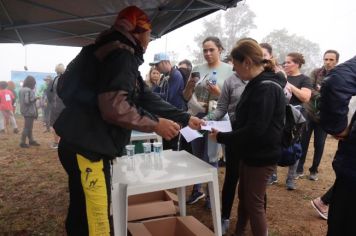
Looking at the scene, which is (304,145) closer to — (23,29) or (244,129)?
(244,129)

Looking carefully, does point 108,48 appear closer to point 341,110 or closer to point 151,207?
point 341,110

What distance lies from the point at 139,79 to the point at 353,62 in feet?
3.85

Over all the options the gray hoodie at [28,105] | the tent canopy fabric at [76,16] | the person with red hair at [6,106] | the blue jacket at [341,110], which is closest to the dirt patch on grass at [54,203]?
the blue jacket at [341,110]

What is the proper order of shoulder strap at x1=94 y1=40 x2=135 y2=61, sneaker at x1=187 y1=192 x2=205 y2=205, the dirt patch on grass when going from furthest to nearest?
sneaker at x1=187 y1=192 x2=205 y2=205 → the dirt patch on grass → shoulder strap at x1=94 y1=40 x2=135 y2=61

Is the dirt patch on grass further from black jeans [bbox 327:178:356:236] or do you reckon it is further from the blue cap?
the blue cap

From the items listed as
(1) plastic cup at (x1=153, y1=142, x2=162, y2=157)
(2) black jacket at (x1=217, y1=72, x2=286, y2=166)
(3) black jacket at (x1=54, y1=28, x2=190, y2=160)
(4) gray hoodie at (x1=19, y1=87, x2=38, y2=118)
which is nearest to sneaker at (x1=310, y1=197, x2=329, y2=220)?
(2) black jacket at (x1=217, y1=72, x2=286, y2=166)

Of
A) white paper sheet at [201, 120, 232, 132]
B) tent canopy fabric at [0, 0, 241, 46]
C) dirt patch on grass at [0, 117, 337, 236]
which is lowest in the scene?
dirt patch on grass at [0, 117, 337, 236]

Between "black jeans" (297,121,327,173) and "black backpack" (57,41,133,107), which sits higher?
"black backpack" (57,41,133,107)

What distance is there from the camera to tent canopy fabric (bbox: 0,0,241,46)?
346cm

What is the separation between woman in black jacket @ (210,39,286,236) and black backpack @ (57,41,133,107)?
945mm

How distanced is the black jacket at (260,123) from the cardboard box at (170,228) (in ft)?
2.29

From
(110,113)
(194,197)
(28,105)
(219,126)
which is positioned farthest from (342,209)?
(28,105)

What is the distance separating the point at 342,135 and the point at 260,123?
64 centimetres

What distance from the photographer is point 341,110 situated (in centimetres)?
143
